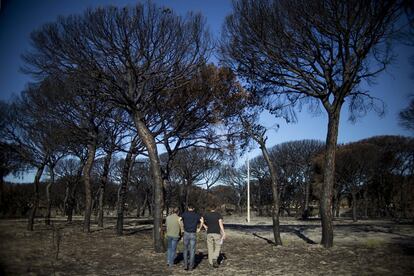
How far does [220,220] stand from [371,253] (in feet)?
18.8

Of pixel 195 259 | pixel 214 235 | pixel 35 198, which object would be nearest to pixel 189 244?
pixel 214 235

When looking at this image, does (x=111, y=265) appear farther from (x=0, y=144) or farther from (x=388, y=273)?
(x=0, y=144)

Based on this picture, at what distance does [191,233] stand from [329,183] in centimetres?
660

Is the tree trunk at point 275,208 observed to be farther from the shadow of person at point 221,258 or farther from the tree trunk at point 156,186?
the tree trunk at point 156,186

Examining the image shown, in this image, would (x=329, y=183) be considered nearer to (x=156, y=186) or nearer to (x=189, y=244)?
(x=189, y=244)

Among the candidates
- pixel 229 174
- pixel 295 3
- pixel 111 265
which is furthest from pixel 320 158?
pixel 111 265

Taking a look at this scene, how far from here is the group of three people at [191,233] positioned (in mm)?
10961

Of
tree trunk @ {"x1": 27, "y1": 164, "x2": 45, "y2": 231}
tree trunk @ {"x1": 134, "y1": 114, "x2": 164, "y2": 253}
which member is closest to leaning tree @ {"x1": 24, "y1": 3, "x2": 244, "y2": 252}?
tree trunk @ {"x1": 134, "y1": 114, "x2": 164, "y2": 253}

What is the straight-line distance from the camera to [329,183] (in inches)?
576

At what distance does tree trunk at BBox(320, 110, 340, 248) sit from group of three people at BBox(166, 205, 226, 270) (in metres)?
5.17

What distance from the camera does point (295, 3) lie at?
13.7m

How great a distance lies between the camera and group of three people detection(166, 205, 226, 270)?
10961 mm

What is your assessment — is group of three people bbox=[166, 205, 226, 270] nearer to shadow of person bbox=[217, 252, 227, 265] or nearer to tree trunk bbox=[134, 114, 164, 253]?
shadow of person bbox=[217, 252, 227, 265]

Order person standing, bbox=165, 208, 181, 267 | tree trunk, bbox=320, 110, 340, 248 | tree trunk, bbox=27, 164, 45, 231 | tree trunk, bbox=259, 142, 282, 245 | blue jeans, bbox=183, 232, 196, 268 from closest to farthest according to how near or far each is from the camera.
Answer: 1. blue jeans, bbox=183, 232, 196, 268
2. person standing, bbox=165, 208, 181, 267
3. tree trunk, bbox=320, 110, 340, 248
4. tree trunk, bbox=259, 142, 282, 245
5. tree trunk, bbox=27, 164, 45, 231
